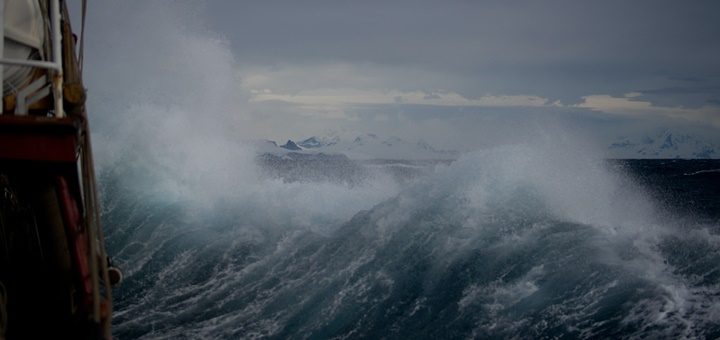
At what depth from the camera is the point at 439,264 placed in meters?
12.6

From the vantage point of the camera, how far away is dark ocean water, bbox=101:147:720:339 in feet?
32.4

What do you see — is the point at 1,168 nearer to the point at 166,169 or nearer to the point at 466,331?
the point at 466,331

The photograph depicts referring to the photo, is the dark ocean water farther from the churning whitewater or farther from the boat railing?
the boat railing

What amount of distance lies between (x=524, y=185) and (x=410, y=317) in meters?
5.60

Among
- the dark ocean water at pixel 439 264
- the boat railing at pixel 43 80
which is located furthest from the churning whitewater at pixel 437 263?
the boat railing at pixel 43 80

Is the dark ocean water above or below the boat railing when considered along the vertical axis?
below

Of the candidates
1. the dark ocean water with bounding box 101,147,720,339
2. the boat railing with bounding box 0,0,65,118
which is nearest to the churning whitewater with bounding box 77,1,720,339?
the dark ocean water with bounding box 101,147,720,339

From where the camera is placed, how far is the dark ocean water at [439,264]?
32.4 ft

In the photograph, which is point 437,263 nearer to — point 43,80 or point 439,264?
point 439,264

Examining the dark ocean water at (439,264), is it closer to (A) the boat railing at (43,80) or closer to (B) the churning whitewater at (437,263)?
(B) the churning whitewater at (437,263)

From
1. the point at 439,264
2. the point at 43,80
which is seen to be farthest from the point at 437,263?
the point at 43,80

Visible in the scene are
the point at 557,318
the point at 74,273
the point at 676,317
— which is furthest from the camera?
the point at 557,318

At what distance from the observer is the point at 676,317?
888 cm

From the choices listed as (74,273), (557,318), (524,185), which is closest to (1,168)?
(74,273)
